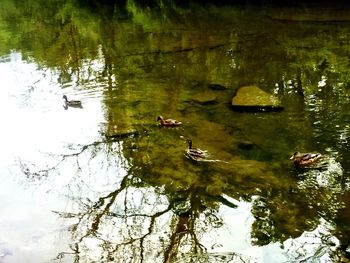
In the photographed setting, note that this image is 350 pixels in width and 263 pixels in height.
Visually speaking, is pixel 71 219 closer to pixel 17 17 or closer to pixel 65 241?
pixel 65 241

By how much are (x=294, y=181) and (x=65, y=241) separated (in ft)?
13.7

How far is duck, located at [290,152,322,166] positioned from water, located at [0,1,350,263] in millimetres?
138

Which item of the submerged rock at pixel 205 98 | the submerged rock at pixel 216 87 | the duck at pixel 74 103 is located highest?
the submerged rock at pixel 216 87

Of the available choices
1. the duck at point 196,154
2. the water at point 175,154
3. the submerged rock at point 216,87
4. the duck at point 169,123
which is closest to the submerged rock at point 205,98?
the water at point 175,154

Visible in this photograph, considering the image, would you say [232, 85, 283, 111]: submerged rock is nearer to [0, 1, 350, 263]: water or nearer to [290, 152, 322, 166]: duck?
[0, 1, 350, 263]: water

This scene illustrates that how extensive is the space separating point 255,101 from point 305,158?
3287mm

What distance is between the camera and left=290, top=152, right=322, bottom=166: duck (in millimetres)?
8719

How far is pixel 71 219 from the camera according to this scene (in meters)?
8.05

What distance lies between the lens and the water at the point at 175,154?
734cm

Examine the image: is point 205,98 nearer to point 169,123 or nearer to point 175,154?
point 169,123

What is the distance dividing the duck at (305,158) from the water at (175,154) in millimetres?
138

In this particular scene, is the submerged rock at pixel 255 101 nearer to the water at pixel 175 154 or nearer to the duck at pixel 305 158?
the water at pixel 175 154

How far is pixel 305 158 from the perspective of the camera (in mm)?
8727

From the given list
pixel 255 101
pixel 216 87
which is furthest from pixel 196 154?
pixel 216 87
